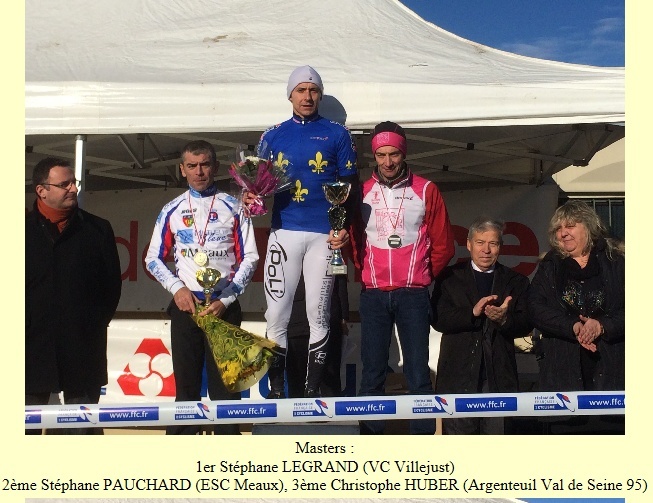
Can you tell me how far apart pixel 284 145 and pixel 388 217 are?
2.08ft

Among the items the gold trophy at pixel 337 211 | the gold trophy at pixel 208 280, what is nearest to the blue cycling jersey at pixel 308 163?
the gold trophy at pixel 337 211

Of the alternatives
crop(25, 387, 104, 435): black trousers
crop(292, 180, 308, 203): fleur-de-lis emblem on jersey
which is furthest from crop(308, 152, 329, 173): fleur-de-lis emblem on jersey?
crop(25, 387, 104, 435): black trousers

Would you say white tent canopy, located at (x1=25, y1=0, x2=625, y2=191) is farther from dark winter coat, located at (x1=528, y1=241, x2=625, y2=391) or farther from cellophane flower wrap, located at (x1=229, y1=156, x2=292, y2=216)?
dark winter coat, located at (x1=528, y1=241, x2=625, y2=391)

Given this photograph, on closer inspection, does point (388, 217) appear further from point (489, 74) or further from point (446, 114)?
point (489, 74)

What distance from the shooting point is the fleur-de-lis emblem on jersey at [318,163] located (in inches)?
182

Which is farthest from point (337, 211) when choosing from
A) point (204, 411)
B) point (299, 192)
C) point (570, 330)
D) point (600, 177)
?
point (600, 177)

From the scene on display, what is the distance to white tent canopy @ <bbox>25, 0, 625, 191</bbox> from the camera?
4.78m

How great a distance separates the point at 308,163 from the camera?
463cm

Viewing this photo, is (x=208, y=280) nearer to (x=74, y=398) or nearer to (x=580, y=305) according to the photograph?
(x=74, y=398)

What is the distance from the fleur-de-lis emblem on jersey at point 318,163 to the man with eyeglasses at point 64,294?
1.08m

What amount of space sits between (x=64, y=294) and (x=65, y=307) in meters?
0.06

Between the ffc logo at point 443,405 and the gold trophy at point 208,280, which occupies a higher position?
the gold trophy at point 208,280

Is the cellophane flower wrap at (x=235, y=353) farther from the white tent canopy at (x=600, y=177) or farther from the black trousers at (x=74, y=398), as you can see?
the white tent canopy at (x=600, y=177)

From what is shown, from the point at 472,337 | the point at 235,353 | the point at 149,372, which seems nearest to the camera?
the point at 235,353
